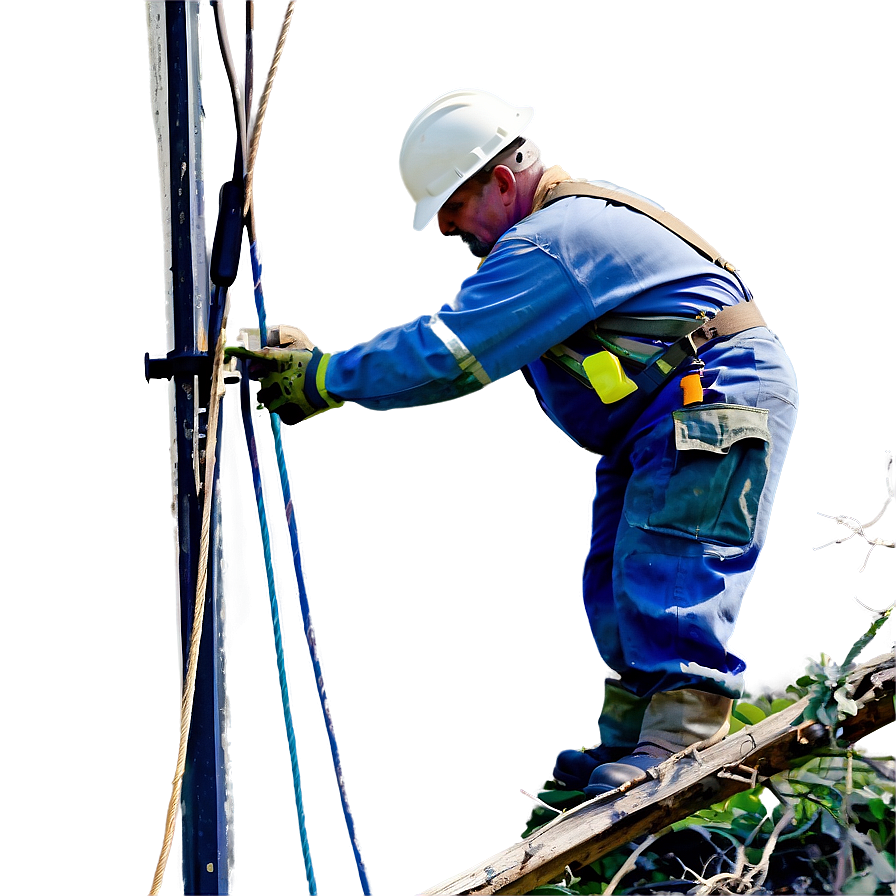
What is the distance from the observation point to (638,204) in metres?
3.11

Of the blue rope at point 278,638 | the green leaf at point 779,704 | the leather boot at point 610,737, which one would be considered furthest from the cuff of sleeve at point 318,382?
the green leaf at point 779,704

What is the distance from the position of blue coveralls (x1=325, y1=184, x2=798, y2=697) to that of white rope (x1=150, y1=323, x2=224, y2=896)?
298 millimetres

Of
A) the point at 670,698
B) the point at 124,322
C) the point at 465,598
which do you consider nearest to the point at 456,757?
the point at 465,598

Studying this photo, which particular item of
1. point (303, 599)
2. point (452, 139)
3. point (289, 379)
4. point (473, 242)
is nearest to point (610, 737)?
point (303, 599)

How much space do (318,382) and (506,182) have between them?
0.79 meters

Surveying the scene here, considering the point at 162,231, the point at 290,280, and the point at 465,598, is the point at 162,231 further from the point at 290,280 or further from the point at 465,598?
the point at 465,598

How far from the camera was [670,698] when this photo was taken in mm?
2904

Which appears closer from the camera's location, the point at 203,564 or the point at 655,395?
the point at 203,564

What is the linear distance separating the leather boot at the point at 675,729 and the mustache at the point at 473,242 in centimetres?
135

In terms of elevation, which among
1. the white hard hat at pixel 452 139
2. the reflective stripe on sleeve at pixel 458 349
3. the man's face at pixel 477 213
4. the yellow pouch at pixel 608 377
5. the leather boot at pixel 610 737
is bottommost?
the leather boot at pixel 610 737

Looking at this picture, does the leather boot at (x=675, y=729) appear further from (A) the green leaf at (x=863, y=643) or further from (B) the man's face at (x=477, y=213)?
(B) the man's face at (x=477, y=213)

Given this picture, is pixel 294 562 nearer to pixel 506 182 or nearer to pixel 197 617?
pixel 197 617

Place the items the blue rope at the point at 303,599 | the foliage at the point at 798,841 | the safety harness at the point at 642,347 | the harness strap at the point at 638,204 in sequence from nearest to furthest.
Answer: the foliage at the point at 798,841 < the safety harness at the point at 642,347 < the harness strap at the point at 638,204 < the blue rope at the point at 303,599

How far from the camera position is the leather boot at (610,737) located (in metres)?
3.16
